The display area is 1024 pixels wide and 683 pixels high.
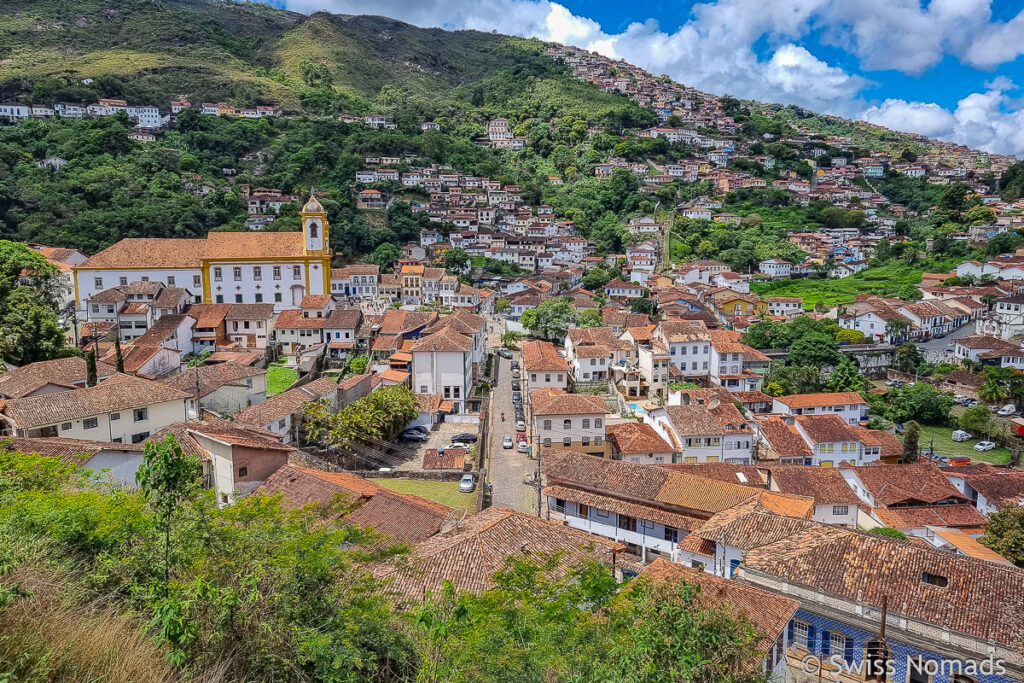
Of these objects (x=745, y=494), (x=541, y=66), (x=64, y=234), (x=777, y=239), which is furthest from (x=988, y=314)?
(x=541, y=66)

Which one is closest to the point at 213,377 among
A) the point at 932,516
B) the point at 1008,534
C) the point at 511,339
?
the point at 511,339

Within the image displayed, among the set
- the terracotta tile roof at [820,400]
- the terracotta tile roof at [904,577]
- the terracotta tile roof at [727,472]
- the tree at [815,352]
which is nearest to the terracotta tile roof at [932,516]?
the terracotta tile roof at [727,472]

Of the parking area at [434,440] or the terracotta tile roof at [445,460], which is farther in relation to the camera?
the parking area at [434,440]

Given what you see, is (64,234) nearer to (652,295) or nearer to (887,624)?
(652,295)

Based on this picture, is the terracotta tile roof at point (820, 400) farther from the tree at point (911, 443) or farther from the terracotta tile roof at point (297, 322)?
the terracotta tile roof at point (297, 322)

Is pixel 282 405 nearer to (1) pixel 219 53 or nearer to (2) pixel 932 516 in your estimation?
(2) pixel 932 516
